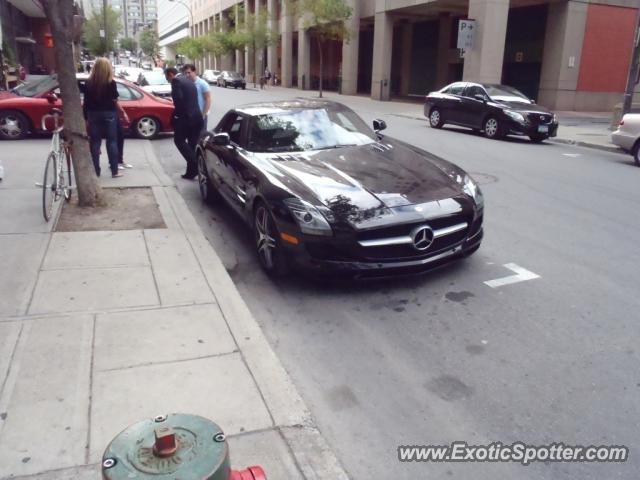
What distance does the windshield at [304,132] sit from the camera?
615cm

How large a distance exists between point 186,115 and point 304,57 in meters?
39.7

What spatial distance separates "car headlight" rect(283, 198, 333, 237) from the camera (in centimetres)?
459

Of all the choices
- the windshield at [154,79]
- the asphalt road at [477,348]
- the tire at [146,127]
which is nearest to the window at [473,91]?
the tire at [146,127]

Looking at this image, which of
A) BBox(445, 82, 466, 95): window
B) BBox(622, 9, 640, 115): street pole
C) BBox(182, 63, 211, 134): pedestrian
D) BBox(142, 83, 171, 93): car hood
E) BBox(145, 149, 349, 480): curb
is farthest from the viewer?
BBox(142, 83, 171, 93): car hood

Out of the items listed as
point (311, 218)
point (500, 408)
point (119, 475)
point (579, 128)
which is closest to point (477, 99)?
point (579, 128)

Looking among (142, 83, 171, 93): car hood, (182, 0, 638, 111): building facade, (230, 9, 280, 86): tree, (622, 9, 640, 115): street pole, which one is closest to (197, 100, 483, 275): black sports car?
(622, 9, 640, 115): street pole

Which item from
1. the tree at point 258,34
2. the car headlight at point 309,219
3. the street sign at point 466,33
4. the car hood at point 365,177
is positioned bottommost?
the car headlight at point 309,219

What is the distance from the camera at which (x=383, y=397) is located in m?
3.41

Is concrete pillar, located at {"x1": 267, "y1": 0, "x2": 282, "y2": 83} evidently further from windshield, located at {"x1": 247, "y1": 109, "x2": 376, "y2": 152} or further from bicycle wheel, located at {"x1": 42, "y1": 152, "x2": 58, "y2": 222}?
windshield, located at {"x1": 247, "y1": 109, "x2": 376, "y2": 152}

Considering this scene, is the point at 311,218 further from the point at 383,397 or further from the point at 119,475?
the point at 119,475

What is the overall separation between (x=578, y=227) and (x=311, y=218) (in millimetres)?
3852

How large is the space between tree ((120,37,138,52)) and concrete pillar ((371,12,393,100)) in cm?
14260

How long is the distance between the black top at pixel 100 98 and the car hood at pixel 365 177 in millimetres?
3696

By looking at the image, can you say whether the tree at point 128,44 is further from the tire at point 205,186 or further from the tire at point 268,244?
the tire at point 268,244
